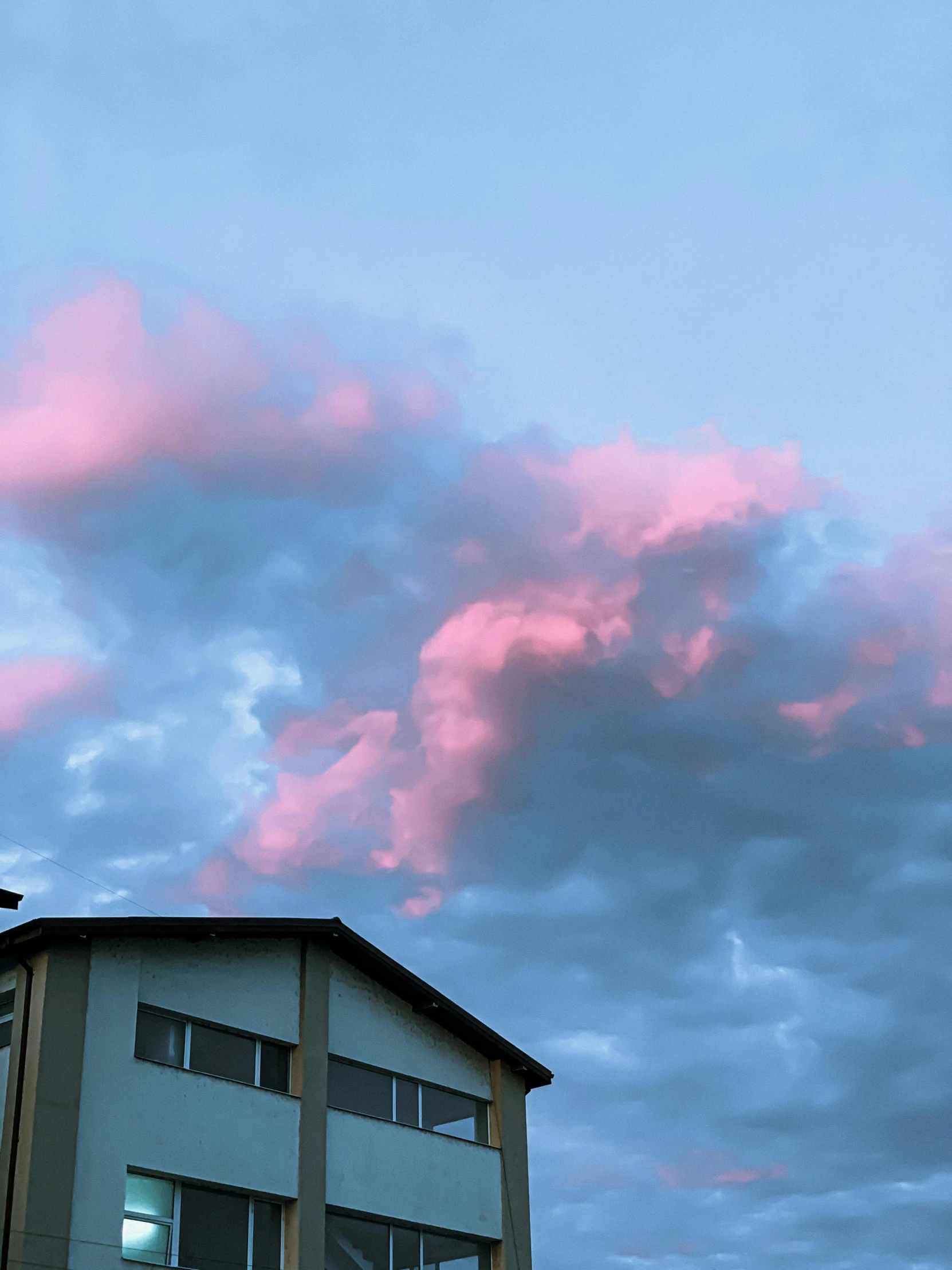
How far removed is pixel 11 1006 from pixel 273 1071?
601cm

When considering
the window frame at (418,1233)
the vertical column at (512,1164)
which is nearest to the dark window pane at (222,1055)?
the window frame at (418,1233)

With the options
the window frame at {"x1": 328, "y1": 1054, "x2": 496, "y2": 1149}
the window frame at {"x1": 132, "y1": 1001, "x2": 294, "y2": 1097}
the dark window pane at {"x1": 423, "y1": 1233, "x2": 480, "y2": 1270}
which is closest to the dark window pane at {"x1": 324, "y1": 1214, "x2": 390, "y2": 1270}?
the dark window pane at {"x1": 423, "y1": 1233, "x2": 480, "y2": 1270}

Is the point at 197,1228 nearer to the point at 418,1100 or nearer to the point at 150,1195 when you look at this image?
the point at 150,1195

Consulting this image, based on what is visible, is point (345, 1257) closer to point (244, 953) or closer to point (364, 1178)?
point (364, 1178)

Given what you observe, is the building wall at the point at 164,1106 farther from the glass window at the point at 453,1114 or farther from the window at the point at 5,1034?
the glass window at the point at 453,1114

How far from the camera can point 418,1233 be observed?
106ft

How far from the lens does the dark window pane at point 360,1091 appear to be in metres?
31.9

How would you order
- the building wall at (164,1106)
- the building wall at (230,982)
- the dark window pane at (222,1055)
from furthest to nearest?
1. the dark window pane at (222,1055)
2. the building wall at (230,982)
3. the building wall at (164,1106)

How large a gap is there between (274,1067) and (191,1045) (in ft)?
7.65

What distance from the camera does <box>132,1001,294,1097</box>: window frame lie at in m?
28.3

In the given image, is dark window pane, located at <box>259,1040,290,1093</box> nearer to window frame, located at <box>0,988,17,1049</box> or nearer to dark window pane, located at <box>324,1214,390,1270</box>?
dark window pane, located at <box>324,1214,390,1270</box>

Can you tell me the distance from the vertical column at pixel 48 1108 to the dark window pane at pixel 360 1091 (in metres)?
7.15

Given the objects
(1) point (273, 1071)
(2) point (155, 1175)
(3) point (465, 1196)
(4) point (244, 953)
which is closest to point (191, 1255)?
(2) point (155, 1175)

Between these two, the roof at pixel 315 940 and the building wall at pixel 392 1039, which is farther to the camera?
the building wall at pixel 392 1039
